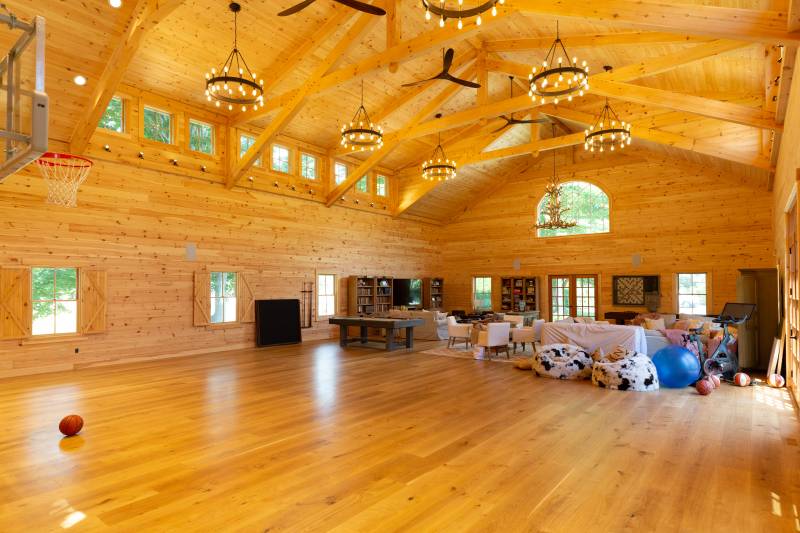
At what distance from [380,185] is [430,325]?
5042 millimetres

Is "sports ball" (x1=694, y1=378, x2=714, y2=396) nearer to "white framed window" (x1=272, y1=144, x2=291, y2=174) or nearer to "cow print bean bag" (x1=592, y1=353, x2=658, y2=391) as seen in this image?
"cow print bean bag" (x1=592, y1=353, x2=658, y2=391)

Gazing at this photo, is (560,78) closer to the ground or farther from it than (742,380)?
farther from it

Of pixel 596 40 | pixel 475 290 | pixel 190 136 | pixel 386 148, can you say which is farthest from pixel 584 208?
pixel 190 136

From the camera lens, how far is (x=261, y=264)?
38.2ft

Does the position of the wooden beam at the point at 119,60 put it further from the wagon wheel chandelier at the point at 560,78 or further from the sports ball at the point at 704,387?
the sports ball at the point at 704,387

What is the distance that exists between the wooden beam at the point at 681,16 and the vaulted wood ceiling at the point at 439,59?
0.01 m

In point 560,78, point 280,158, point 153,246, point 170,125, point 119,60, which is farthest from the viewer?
point 280,158

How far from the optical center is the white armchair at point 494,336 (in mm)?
9219

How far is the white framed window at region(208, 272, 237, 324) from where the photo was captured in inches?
426

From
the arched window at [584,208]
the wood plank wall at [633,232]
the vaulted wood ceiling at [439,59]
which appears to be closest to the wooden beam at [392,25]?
the vaulted wood ceiling at [439,59]

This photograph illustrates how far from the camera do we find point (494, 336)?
930cm

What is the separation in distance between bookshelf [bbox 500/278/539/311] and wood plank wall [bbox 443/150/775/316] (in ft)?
0.76

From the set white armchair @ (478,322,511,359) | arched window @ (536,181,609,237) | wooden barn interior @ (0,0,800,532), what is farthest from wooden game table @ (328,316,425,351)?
arched window @ (536,181,609,237)

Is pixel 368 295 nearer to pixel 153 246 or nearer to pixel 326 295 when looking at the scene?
pixel 326 295
